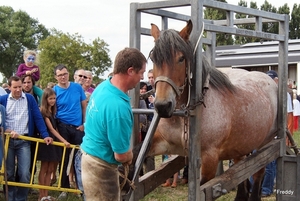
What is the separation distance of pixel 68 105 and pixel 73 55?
111 ft

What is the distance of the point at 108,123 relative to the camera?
10.3 feet

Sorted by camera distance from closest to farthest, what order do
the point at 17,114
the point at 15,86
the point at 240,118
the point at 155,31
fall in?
the point at 155,31 → the point at 240,118 → the point at 15,86 → the point at 17,114

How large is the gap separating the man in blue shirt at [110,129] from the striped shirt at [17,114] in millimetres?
2888

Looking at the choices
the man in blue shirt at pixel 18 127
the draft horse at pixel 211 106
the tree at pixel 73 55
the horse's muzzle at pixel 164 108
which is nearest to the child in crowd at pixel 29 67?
the man in blue shirt at pixel 18 127

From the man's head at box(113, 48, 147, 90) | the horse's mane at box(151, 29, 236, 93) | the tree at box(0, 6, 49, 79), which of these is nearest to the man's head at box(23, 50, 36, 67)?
the horse's mane at box(151, 29, 236, 93)

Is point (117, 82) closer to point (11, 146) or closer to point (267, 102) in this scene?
point (267, 102)

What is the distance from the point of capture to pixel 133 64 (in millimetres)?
3223

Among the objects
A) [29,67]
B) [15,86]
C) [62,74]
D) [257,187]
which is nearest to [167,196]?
[257,187]

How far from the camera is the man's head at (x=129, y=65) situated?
3.22 m

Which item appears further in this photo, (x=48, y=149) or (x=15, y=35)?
(x=15, y=35)

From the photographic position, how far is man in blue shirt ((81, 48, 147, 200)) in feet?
10.3

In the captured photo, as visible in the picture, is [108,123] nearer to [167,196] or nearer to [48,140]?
[48,140]

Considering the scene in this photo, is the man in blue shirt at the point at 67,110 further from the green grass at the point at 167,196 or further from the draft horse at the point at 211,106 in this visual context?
Result: the draft horse at the point at 211,106

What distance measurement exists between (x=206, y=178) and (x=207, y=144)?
0.35m
